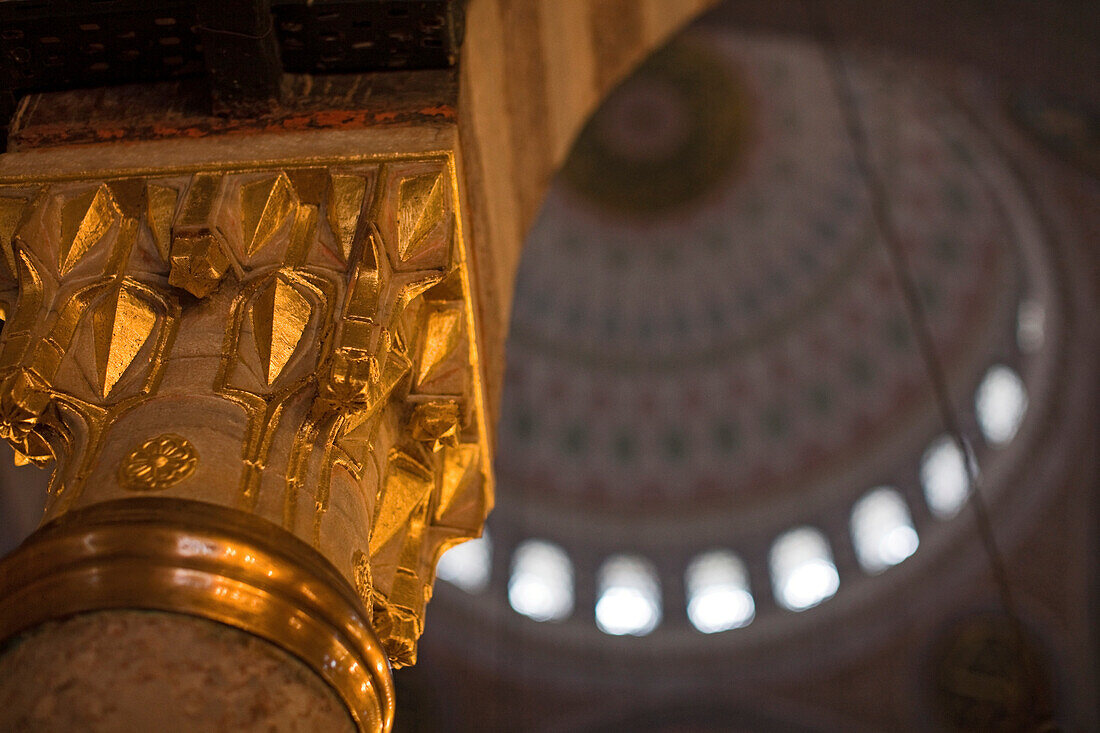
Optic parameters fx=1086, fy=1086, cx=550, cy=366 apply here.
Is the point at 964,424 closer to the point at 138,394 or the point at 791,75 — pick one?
the point at 791,75

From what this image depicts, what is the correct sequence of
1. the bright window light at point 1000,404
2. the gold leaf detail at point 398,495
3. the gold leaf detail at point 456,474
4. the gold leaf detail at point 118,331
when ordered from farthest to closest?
the bright window light at point 1000,404 < the gold leaf detail at point 456,474 < the gold leaf detail at point 398,495 < the gold leaf detail at point 118,331

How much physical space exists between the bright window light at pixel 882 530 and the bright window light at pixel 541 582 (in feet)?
9.37

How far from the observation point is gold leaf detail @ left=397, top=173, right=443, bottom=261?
2.17 meters

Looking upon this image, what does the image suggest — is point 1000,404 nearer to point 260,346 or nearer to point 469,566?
point 469,566

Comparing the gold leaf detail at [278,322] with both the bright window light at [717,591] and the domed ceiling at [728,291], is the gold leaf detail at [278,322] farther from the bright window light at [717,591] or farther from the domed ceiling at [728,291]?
the bright window light at [717,591]

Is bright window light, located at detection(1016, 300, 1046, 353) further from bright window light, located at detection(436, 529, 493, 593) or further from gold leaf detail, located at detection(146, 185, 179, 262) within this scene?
gold leaf detail, located at detection(146, 185, 179, 262)

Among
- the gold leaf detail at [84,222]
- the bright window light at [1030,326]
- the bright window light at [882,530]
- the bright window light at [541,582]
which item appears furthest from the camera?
the bright window light at [541,582]

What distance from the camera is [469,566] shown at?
10.6 metres

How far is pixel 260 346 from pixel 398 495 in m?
0.48

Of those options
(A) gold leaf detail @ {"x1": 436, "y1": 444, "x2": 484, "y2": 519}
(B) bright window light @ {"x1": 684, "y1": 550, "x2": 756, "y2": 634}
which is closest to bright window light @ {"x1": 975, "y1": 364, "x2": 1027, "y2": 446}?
(B) bright window light @ {"x1": 684, "y1": 550, "x2": 756, "y2": 634}

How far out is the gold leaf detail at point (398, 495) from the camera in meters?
2.28

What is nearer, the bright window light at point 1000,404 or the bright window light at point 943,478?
the bright window light at point 1000,404

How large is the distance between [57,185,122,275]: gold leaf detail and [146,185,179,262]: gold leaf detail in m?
0.08


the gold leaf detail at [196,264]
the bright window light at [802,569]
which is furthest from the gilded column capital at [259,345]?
the bright window light at [802,569]
